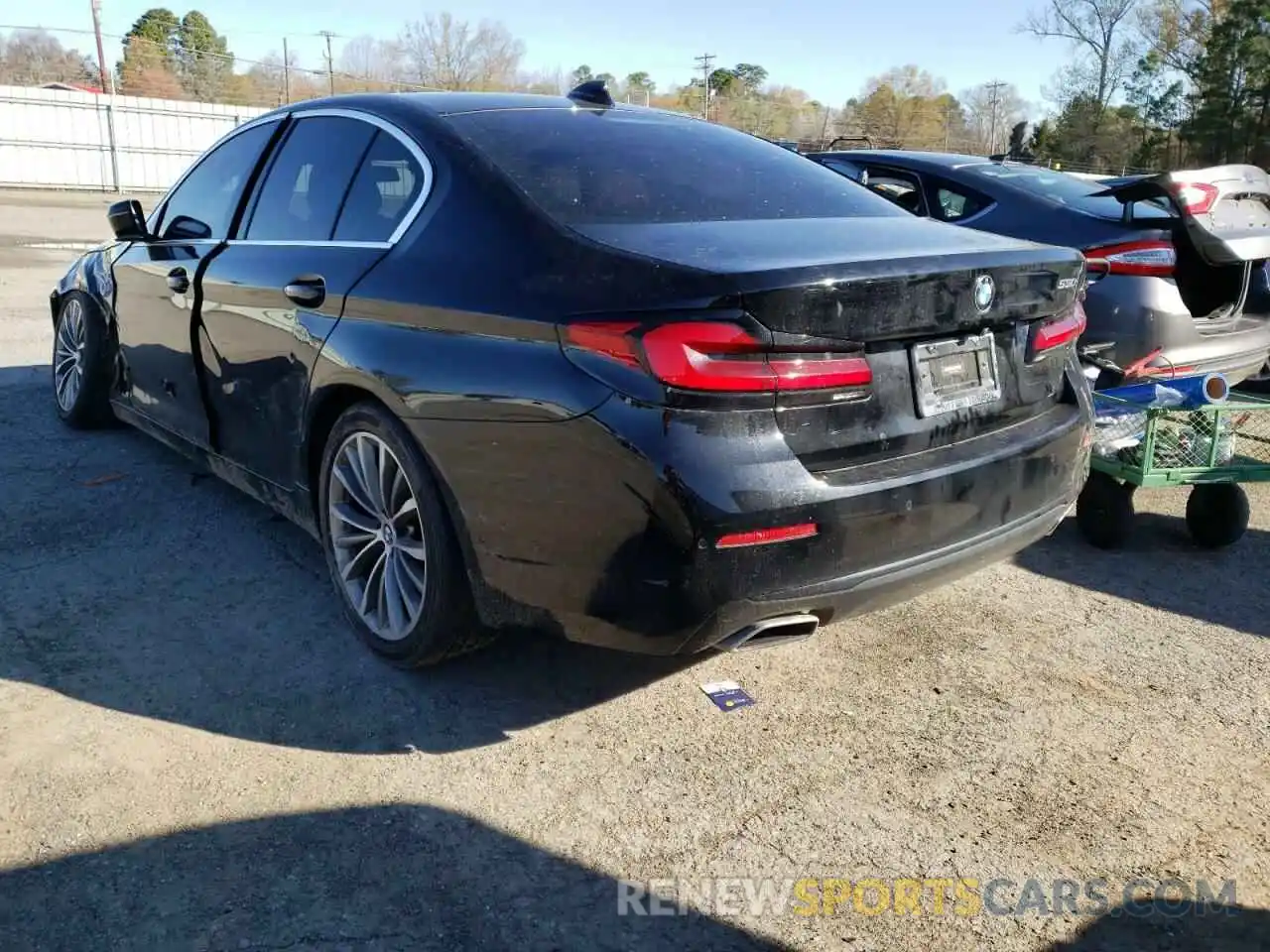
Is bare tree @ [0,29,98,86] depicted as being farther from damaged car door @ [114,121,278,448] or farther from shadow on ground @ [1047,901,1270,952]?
shadow on ground @ [1047,901,1270,952]

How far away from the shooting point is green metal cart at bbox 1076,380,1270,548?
4172 millimetres

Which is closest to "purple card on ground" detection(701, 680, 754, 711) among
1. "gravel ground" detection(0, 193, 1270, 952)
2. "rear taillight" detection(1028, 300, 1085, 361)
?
"gravel ground" detection(0, 193, 1270, 952)

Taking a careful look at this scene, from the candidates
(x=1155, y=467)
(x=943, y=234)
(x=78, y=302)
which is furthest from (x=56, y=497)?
(x=1155, y=467)

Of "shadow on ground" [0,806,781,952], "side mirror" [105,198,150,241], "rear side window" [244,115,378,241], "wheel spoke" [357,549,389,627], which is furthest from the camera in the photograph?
"side mirror" [105,198,150,241]

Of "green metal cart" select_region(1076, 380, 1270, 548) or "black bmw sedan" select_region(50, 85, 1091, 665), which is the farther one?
"green metal cart" select_region(1076, 380, 1270, 548)

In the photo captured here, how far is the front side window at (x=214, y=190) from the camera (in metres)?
4.09

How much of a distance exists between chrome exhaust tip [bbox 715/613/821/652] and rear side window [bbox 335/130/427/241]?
1.57 metres

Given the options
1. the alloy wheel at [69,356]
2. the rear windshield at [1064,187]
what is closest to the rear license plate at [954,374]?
the rear windshield at [1064,187]

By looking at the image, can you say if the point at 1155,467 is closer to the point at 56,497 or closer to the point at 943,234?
the point at 943,234

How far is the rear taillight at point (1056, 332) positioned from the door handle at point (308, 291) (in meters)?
2.09

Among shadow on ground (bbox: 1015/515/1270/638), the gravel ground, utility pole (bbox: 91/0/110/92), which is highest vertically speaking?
utility pole (bbox: 91/0/110/92)

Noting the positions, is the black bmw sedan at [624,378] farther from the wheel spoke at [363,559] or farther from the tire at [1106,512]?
the tire at [1106,512]

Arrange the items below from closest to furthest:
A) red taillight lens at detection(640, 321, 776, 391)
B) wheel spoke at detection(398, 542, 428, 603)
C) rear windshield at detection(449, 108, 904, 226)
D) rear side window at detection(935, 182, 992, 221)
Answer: red taillight lens at detection(640, 321, 776, 391)
rear windshield at detection(449, 108, 904, 226)
wheel spoke at detection(398, 542, 428, 603)
rear side window at detection(935, 182, 992, 221)

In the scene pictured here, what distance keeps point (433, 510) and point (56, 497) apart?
264cm
